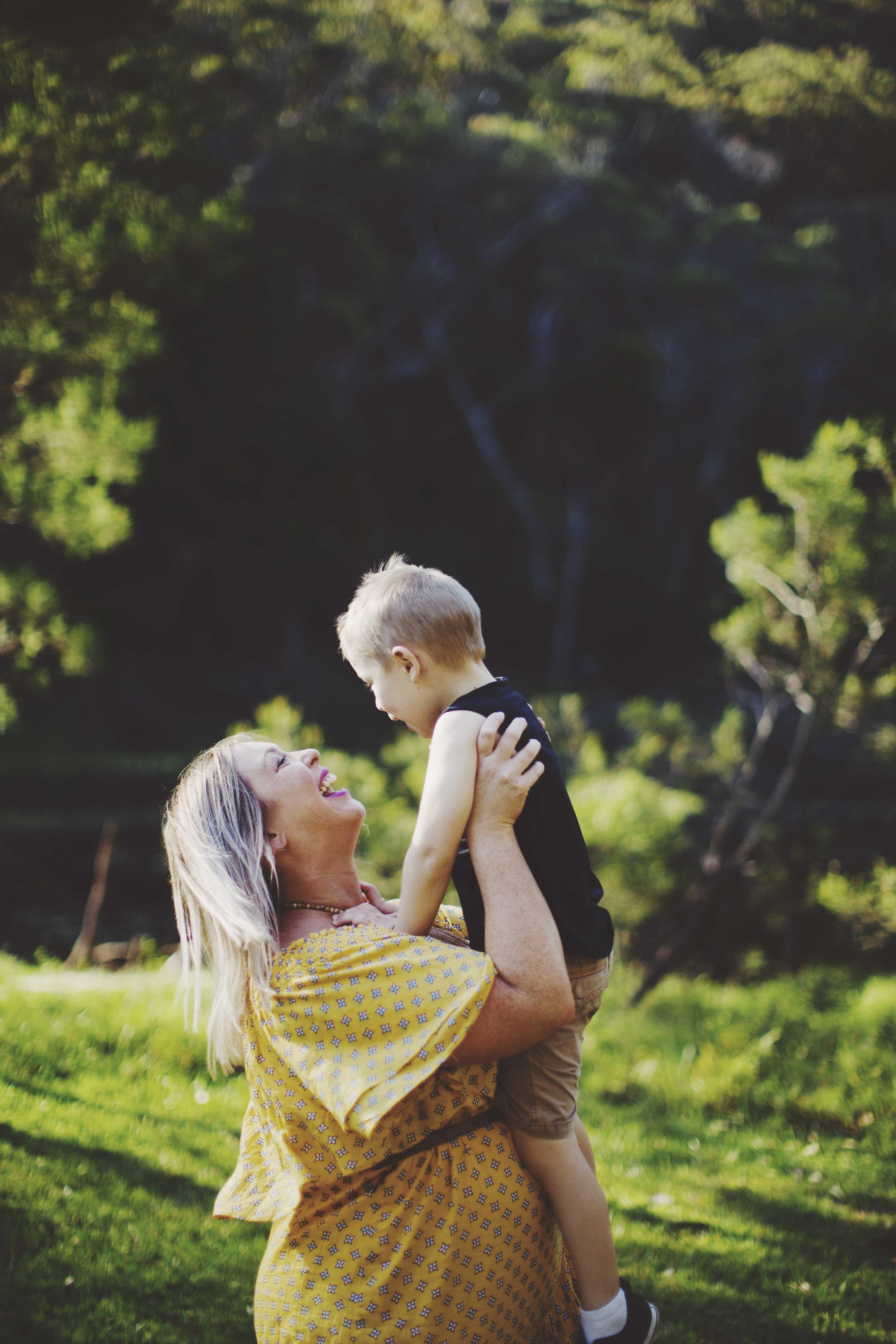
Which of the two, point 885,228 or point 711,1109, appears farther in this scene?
point 885,228

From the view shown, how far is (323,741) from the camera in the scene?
54.0 feet

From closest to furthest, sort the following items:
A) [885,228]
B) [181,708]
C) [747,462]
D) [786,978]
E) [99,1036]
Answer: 1. [99,1036]
2. [786,978]
3. [885,228]
4. [181,708]
5. [747,462]

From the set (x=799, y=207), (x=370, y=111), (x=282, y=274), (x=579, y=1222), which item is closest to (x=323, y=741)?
(x=282, y=274)

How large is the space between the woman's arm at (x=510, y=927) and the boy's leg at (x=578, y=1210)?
0.91 ft

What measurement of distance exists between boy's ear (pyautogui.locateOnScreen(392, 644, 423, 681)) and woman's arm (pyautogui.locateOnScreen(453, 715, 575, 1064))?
253mm

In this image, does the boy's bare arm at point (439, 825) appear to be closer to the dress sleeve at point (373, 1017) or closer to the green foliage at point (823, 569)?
the dress sleeve at point (373, 1017)

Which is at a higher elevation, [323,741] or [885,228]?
[885,228]

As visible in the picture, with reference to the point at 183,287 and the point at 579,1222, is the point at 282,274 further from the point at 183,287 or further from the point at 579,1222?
the point at 579,1222

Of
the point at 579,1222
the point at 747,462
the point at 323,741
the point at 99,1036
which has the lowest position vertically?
the point at 323,741

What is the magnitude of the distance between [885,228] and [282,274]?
1108 centimetres

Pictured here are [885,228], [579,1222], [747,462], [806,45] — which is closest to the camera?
[579,1222]

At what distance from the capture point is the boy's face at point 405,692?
2.07 metres

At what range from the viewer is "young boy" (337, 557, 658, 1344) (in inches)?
73.3

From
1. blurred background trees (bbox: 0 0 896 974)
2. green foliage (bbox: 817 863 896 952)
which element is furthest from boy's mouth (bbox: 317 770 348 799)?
green foliage (bbox: 817 863 896 952)
